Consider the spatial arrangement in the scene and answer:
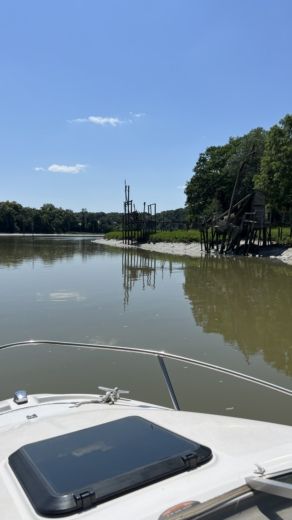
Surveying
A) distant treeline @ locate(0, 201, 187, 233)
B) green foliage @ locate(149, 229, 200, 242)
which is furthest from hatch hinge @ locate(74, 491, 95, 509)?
distant treeline @ locate(0, 201, 187, 233)

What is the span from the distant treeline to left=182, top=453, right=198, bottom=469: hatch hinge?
3697 inches

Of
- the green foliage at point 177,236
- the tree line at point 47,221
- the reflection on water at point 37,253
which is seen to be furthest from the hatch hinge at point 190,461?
the tree line at point 47,221

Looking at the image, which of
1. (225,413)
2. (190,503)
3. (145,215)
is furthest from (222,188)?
(190,503)

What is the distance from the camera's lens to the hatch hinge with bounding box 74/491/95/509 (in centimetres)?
186

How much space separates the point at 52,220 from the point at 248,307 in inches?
4352

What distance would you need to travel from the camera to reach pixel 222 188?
51250 mm

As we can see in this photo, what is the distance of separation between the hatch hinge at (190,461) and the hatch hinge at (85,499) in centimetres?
50

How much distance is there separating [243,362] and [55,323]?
15.1ft

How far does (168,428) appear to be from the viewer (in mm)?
2811

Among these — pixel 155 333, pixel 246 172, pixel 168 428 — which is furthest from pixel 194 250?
pixel 168 428

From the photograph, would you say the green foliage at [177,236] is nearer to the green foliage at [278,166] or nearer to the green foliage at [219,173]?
the green foliage at [219,173]

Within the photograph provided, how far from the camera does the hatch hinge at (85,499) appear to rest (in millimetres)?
1862

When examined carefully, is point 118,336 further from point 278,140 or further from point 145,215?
point 145,215

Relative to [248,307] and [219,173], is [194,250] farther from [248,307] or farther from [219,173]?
[248,307]
